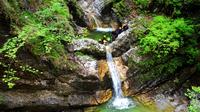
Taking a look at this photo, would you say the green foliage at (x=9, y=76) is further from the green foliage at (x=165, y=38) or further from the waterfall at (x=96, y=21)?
the waterfall at (x=96, y=21)

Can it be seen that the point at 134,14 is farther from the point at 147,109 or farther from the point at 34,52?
the point at 34,52

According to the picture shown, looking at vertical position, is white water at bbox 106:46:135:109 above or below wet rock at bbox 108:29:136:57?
below

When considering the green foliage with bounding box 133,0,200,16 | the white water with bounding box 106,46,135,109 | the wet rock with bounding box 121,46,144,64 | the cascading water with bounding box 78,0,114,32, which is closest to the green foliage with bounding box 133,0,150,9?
the green foliage with bounding box 133,0,200,16

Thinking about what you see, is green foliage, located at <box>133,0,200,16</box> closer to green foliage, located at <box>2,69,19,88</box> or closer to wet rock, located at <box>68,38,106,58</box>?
wet rock, located at <box>68,38,106,58</box>

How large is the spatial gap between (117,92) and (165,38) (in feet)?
8.08

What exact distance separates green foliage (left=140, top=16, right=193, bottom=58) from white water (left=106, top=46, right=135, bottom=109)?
Answer: 1194 mm

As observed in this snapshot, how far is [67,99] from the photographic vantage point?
1035 centimetres

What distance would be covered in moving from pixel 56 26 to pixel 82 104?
2598 millimetres

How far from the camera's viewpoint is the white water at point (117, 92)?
10797 millimetres

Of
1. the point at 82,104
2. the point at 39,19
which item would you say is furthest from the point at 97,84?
the point at 39,19

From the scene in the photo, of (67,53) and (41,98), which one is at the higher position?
(67,53)

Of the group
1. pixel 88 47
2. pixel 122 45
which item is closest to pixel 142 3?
pixel 122 45

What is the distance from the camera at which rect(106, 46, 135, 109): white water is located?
10.8 meters

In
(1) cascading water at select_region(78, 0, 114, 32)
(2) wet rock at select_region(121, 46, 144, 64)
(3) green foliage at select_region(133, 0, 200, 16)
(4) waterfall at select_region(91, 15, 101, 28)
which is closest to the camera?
(2) wet rock at select_region(121, 46, 144, 64)
